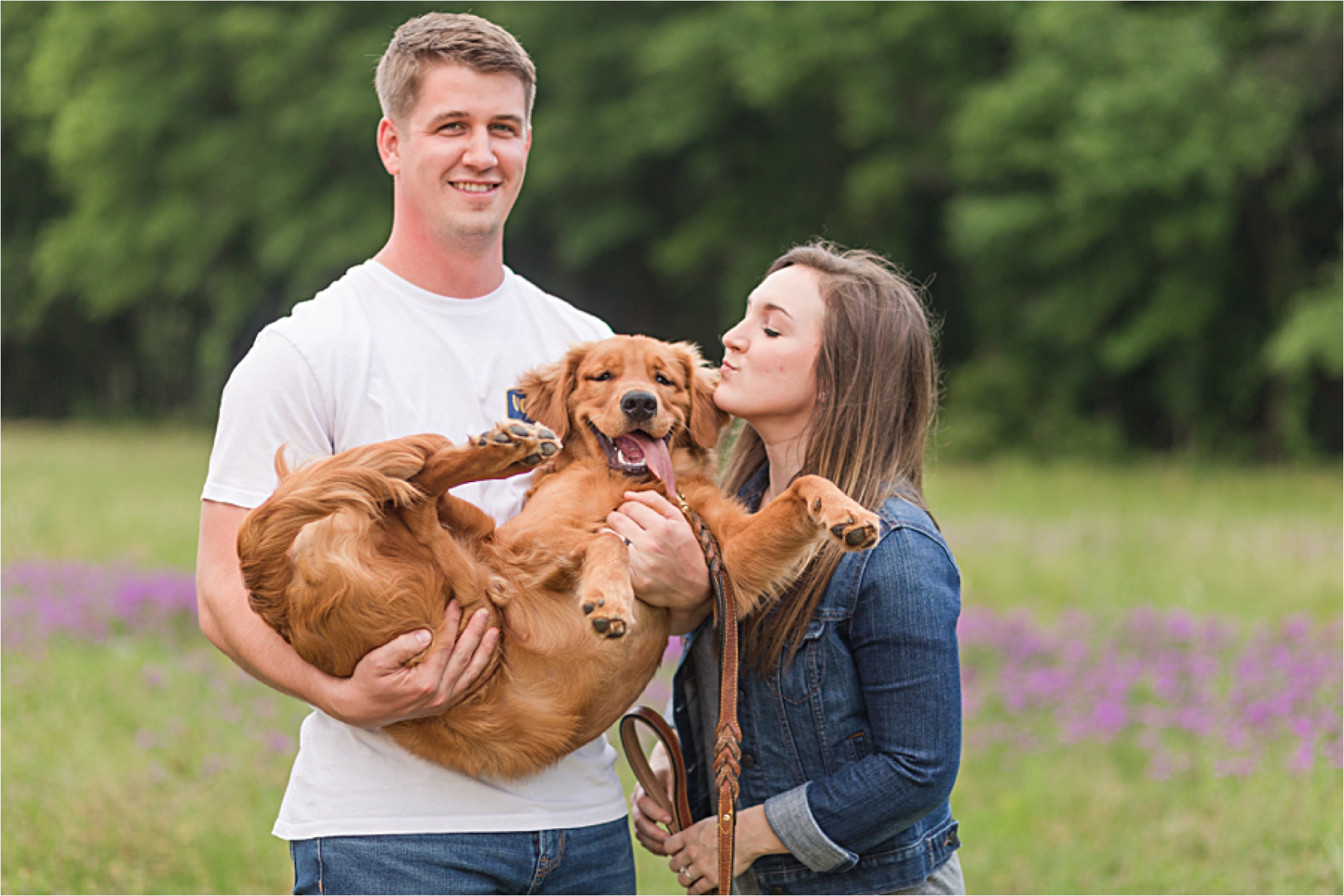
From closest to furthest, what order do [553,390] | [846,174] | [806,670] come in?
[806,670], [553,390], [846,174]

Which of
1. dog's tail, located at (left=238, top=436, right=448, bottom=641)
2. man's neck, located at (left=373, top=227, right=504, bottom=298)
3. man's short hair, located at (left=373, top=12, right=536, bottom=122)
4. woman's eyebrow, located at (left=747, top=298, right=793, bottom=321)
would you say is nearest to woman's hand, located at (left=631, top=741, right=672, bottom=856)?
dog's tail, located at (left=238, top=436, right=448, bottom=641)

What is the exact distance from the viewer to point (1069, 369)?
19.8 metres

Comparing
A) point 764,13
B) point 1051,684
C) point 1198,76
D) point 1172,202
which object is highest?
point 764,13

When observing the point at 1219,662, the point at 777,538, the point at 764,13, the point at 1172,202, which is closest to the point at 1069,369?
the point at 1172,202

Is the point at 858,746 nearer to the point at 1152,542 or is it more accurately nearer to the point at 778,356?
the point at 778,356

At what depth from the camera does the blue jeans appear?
8.39 feet

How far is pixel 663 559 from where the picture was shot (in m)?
2.78

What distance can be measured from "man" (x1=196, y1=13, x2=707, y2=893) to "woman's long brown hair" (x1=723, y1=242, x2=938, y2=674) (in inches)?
13.8

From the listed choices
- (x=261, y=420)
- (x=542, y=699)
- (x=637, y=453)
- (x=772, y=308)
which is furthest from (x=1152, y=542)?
(x=261, y=420)

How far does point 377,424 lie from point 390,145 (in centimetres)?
72

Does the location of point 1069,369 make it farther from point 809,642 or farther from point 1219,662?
point 809,642

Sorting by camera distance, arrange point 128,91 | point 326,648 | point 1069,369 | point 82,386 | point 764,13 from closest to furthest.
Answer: point 326,648 < point 764,13 < point 1069,369 < point 128,91 < point 82,386

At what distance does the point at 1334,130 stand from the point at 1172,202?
2.29 m

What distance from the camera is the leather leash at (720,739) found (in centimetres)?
259
